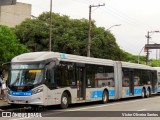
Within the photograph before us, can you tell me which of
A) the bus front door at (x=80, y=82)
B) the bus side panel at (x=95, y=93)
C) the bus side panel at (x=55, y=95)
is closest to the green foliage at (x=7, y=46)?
the bus side panel at (x=95, y=93)

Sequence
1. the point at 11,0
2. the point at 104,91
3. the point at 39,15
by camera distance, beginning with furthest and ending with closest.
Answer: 1. the point at 39,15
2. the point at 104,91
3. the point at 11,0

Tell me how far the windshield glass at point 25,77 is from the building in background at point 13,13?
44.5m

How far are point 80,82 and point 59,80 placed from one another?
2.64 m

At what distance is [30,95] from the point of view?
60.3ft

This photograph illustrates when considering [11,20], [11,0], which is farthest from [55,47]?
[11,0]

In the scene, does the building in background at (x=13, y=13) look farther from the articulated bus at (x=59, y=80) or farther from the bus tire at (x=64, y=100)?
the bus tire at (x=64, y=100)

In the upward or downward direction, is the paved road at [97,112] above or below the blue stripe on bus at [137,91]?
below

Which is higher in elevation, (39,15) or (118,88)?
(39,15)

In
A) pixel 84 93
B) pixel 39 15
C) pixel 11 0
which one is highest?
pixel 39 15

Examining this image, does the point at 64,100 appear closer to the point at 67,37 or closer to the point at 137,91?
the point at 137,91

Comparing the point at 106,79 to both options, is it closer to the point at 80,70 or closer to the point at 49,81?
the point at 80,70

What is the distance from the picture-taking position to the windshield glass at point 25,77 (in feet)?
61.5

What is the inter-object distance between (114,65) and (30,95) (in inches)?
417

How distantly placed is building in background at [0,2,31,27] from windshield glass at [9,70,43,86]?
44.5m
